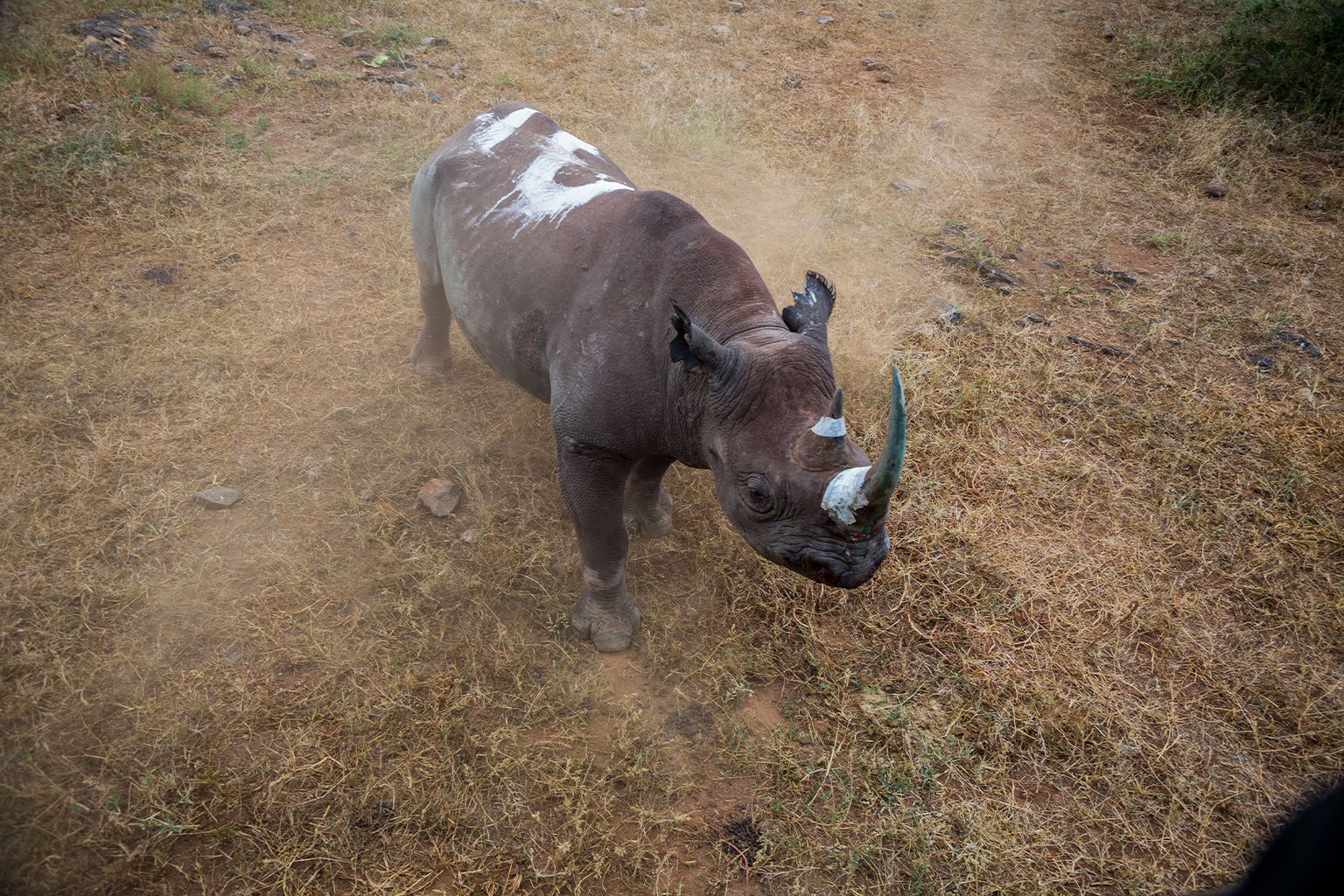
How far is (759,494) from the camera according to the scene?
2.78 metres

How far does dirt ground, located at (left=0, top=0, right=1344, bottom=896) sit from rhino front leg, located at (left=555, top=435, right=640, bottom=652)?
148mm

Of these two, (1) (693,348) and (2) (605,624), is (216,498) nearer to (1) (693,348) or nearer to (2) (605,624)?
(2) (605,624)

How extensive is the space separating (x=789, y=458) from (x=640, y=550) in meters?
2.03

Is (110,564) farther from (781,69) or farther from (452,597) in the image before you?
(781,69)

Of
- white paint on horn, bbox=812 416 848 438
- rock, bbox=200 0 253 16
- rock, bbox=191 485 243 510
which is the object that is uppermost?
white paint on horn, bbox=812 416 848 438

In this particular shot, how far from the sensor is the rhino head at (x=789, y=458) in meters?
2.52

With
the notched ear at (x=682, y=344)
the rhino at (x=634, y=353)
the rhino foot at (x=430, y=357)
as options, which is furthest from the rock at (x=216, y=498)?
the notched ear at (x=682, y=344)

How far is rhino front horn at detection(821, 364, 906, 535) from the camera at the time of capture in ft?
7.35

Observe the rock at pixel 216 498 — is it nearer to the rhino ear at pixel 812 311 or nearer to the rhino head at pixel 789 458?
the rhino head at pixel 789 458

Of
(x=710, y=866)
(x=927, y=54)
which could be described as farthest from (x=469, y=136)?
(x=927, y=54)

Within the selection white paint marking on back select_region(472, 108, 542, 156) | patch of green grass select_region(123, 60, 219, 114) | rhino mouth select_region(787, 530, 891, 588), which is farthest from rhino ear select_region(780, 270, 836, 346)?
patch of green grass select_region(123, 60, 219, 114)

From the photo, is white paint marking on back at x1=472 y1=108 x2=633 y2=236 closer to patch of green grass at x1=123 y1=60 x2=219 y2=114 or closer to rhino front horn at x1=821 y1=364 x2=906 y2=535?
rhino front horn at x1=821 y1=364 x2=906 y2=535

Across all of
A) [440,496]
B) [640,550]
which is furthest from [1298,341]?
[440,496]

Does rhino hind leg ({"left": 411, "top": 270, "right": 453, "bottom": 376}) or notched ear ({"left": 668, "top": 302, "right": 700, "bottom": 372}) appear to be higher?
notched ear ({"left": 668, "top": 302, "right": 700, "bottom": 372})
